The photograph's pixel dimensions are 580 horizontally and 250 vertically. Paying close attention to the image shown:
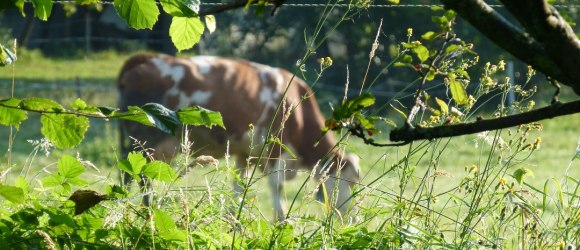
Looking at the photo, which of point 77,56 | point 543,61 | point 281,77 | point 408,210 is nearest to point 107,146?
point 281,77

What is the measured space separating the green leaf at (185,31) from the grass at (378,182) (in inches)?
14.7

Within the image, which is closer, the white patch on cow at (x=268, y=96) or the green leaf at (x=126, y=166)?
the green leaf at (x=126, y=166)

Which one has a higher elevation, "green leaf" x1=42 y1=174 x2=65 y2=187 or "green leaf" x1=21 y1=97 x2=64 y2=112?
"green leaf" x1=21 y1=97 x2=64 y2=112

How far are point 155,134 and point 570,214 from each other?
6151 millimetres

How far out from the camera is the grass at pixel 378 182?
3.17m

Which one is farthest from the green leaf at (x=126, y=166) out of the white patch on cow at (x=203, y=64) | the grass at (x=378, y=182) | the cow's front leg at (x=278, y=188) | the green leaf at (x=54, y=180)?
the white patch on cow at (x=203, y=64)

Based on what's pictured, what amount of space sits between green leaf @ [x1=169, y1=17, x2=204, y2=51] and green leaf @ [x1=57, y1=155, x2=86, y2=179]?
59 centimetres

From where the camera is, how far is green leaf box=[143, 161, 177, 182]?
117 inches

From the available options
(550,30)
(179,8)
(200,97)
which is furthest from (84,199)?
(200,97)

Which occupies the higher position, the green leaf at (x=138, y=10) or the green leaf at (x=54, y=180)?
the green leaf at (x=138, y=10)

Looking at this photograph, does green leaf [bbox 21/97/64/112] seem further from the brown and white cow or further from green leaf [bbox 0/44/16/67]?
the brown and white cow

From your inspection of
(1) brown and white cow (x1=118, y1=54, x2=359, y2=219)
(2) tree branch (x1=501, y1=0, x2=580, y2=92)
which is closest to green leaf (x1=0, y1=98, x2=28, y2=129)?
(2) tree branch (x1=501, y1=0, x2=580, y2=92)

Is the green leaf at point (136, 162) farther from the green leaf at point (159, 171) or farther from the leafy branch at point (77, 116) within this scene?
the leafy branch at point (77, 116)

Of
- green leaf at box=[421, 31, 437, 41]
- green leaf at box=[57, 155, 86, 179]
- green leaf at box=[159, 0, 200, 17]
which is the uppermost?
green leaf at box=[421, 31, 437, 41]
